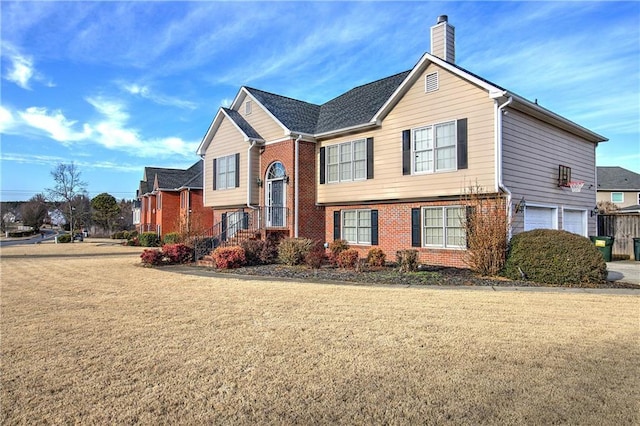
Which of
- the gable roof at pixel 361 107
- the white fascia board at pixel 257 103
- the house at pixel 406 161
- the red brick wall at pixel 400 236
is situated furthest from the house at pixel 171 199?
the red brick wall at pixel 400 236

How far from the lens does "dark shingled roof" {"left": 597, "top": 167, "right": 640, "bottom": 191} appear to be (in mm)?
41250

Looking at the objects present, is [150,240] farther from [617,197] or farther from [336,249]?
[617,197]

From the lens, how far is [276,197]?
19.8 m

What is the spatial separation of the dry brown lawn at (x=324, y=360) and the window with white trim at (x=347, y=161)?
9078mm

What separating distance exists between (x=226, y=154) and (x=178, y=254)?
647cm

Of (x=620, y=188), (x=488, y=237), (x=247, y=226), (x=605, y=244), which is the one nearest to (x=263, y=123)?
(x=247, y=226)

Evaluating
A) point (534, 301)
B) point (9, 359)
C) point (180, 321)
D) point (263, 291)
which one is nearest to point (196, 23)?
point (263, 291)

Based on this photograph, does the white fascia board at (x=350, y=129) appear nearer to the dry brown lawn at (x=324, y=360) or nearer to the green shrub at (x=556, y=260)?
the green shrub at (x=556, y=260)

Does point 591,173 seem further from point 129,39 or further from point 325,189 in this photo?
point 129,39

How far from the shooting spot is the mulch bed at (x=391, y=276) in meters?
11.0

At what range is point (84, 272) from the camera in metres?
14.5

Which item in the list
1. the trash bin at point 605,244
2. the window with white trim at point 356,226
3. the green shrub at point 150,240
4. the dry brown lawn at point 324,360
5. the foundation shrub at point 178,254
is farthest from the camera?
the green shrub at point 150,240

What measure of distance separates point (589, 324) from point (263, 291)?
6.65 metres

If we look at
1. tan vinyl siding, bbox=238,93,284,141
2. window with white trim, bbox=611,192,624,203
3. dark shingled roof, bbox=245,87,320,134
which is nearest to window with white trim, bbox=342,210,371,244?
dark shingled roof, bbox=245,87,320,134
